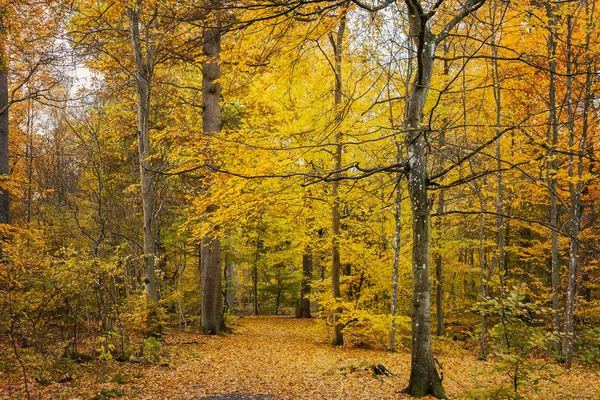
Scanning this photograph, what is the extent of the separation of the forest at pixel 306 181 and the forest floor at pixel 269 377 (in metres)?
0.07

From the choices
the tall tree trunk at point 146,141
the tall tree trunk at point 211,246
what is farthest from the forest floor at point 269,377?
the tall tree trunk at point 146,141

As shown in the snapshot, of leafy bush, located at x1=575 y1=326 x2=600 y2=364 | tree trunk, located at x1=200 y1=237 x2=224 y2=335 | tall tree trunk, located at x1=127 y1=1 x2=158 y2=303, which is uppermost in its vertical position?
tall tree trunk, located at x1=127 y1=1 x2=158 y2=303

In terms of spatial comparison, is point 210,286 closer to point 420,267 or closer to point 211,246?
point 211,246

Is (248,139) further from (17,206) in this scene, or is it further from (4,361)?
(17,206)

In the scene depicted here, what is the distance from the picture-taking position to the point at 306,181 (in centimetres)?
572

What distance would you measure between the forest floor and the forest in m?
0.07

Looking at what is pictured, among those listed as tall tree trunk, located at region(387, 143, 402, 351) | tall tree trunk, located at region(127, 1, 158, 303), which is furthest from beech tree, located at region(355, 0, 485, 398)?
tall tree trunk, located at region(127, 1, 158, 303)

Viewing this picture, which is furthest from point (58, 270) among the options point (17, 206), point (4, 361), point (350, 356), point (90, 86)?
point (17, 206)

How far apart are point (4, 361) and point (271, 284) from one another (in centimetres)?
1806

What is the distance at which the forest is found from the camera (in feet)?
16.9

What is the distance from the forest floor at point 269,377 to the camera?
18.4 ft

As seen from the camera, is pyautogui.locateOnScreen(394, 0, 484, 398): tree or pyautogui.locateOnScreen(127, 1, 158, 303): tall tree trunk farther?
pyautogui.locateOnScreen(127, 1, 158, 303): tall tree trunk

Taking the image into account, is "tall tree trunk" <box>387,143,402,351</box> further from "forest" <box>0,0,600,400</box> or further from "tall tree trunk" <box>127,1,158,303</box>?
"tall tree trunk" <box>127,1,158,303</box>

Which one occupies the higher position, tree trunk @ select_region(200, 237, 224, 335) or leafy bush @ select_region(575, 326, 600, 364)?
tree trunk @ select_region(200, 237, 224, 335)
